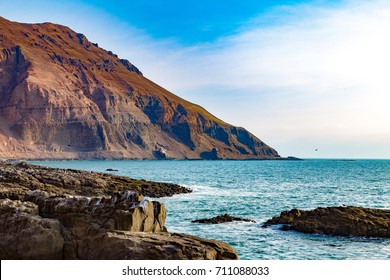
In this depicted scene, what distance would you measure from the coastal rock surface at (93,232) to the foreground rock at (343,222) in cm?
1265

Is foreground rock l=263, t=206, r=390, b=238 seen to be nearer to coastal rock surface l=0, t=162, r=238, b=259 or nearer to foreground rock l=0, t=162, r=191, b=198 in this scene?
coastal rock surface l=0, t=162, r=238, b=259

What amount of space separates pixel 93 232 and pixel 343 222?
52.8 feet

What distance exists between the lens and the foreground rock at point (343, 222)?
2522cm

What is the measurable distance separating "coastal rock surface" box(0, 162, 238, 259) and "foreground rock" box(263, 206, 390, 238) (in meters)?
12.7

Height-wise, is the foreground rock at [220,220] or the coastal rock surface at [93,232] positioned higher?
the coastal rock surface at [93,232]

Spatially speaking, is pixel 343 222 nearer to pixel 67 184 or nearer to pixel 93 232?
pixel 93 232

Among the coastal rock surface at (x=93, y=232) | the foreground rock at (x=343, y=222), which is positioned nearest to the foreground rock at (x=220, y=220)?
the foreground rock at (x=343, y=222)

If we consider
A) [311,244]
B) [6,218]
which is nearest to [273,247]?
[311,244]

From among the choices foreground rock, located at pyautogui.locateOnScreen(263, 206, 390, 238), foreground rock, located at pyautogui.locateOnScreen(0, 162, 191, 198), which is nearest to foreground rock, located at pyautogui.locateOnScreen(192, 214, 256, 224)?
foreground rock, located at pyautogui.locateOnScreen(263, 206, 390, 238)

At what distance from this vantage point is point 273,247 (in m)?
22.5

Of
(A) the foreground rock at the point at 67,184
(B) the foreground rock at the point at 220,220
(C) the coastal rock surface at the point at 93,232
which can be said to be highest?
(C) the coastal rock surface at the point at 93,232

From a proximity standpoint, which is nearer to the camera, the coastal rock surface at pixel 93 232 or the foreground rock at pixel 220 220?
the coastal rock surface at pixel 93 232

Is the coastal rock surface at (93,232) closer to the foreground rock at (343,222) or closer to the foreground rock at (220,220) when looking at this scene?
the foreground rock at (343,222)

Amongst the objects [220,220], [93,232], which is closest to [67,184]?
[220,220]
